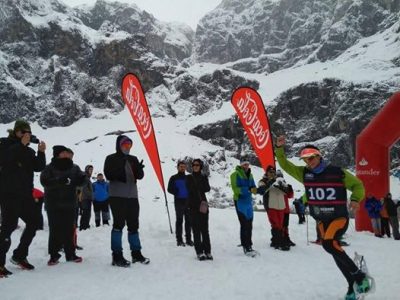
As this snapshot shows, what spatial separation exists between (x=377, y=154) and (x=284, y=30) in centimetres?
12674

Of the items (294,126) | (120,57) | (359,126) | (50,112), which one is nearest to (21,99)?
(50,112)

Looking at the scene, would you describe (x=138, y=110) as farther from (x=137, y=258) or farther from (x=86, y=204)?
(x=137, y=258)

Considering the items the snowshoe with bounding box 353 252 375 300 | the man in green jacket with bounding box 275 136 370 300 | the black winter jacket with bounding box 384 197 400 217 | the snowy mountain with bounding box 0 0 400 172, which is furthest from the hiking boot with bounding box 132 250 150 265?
the snowy mountain with bounding box 0 0 400 172

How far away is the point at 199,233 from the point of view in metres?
6.88

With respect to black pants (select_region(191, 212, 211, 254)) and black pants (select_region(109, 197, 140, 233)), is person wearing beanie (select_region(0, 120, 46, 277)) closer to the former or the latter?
black pants (select_region(109, 197, 140, 233))

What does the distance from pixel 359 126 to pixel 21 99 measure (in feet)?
225

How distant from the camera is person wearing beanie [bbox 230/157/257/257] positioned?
289 inches

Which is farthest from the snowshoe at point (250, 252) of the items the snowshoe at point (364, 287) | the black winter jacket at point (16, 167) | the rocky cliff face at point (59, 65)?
the rocky cliff face at point (59, 65)

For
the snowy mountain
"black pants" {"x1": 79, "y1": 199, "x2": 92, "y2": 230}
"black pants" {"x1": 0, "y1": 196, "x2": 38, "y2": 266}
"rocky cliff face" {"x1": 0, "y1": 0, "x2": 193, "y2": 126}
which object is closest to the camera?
"black pants" {"x1": 0, "y1": 196, "x2": 38, "y2": 266}

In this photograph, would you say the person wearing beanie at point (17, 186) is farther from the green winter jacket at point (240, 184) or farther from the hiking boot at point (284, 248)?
the hiking boot at point (284, 248)

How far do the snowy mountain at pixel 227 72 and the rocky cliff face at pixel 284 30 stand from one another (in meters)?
0.35

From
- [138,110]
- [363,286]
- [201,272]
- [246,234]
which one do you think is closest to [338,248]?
[363,286]

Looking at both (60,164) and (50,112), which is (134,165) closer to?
(60,164)

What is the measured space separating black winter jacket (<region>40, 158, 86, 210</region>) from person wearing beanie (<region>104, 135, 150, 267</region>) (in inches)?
23.1
